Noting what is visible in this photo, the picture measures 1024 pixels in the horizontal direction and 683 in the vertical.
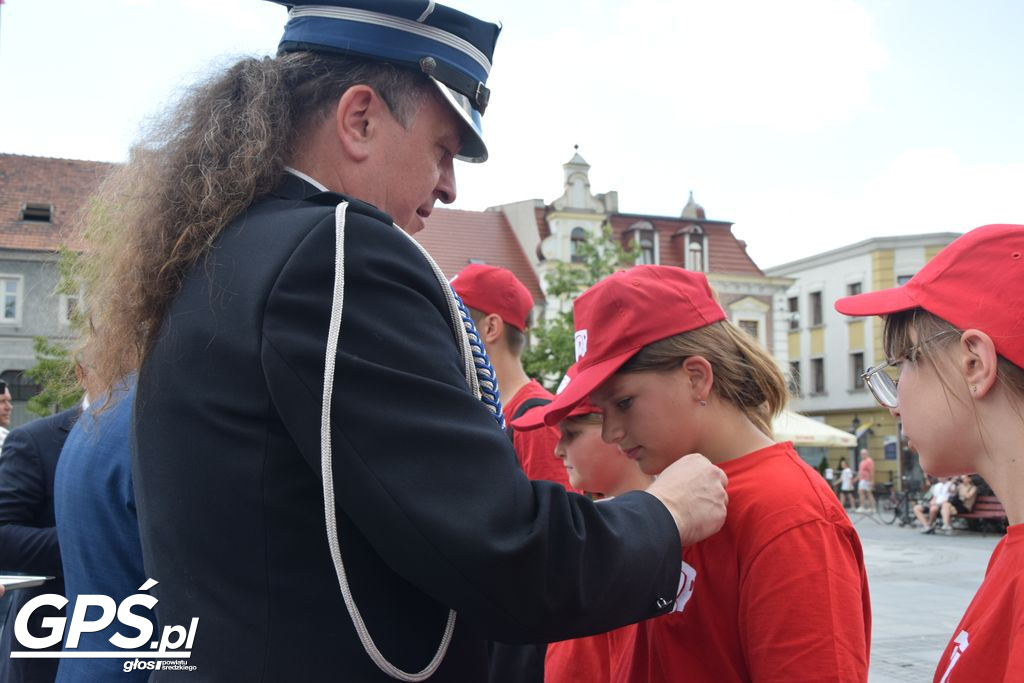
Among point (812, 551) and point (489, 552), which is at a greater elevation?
point (489, 552)

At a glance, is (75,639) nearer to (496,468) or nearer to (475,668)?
(475,668)

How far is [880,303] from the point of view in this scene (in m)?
1.89

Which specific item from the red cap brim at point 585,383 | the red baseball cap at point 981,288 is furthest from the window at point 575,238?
the red baseball cap at point 981,288

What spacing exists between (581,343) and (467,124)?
83 centimetres

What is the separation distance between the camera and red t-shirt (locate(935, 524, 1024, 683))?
154 cm

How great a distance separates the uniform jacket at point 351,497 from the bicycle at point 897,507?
23303mm

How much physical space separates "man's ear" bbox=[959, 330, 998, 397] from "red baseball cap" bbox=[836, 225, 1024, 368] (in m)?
0.02

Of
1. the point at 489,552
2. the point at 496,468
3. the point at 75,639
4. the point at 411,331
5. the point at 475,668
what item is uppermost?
the point at 411,331

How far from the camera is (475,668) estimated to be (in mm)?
1515

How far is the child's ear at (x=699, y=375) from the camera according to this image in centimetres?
231

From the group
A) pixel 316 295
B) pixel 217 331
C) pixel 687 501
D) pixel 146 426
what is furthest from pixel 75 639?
pixel 687 501

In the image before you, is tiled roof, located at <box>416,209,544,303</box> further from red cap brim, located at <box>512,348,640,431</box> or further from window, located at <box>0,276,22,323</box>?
red cap brim, located at <box>512,348,640,431</box>

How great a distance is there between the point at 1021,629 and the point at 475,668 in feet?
2.70

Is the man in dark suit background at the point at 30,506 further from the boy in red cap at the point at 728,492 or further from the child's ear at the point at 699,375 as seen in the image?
the child's ear at the point at 699,375
